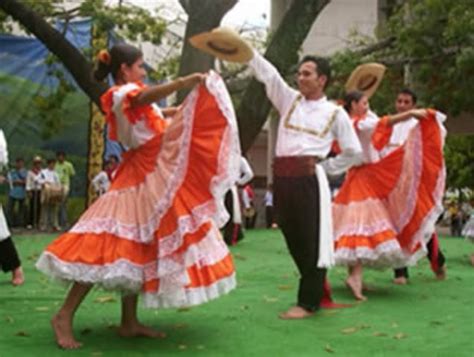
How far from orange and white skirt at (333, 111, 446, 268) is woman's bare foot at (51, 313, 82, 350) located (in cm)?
245

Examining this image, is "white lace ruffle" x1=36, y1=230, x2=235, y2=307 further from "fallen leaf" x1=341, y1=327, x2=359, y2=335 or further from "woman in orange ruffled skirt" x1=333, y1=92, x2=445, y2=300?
"woman in orange ruffled skirt" x1=333, y1=92, x2=445, y2=300

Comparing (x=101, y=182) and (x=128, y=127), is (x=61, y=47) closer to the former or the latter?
(x=101, y=182)

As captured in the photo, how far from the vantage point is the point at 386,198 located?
6.17 meters

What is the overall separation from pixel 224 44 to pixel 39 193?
11.4 meters

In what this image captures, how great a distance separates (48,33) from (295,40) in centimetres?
379

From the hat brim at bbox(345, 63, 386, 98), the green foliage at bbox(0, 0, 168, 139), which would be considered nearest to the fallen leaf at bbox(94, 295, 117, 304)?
the hat brim at bbox(345, 63, 386, 98)

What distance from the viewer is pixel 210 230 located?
407cm

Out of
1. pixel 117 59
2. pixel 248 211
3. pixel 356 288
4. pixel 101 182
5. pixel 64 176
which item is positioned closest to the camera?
pixel 117 59

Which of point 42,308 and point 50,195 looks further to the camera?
point 50,195

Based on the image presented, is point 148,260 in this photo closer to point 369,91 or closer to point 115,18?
point 369,91

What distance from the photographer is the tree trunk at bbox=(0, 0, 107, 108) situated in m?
11.8

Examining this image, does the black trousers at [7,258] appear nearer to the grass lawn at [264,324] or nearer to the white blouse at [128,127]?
the grass lawn at [264,324]

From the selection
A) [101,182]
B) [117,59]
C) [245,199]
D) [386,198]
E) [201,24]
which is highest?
[201,24]

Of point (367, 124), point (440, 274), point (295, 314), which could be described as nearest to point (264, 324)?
point (295, 314)
